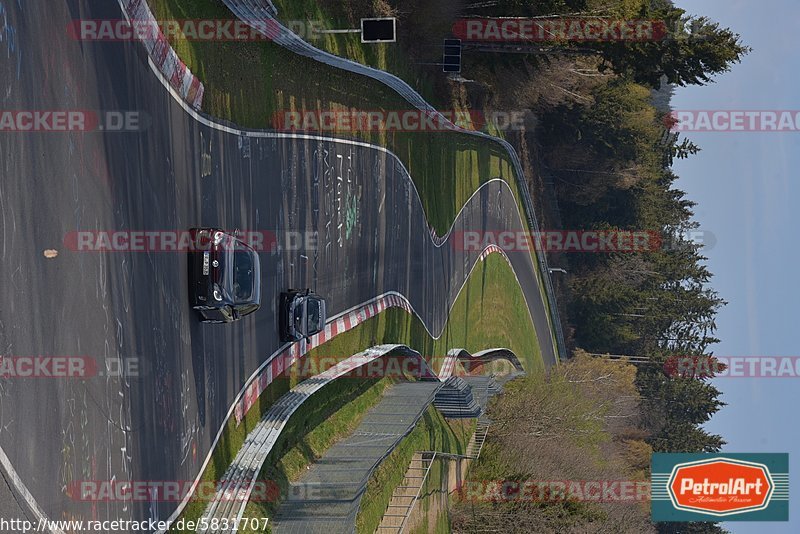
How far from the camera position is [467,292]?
5334cm

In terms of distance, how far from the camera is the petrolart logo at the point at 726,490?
3259 cm

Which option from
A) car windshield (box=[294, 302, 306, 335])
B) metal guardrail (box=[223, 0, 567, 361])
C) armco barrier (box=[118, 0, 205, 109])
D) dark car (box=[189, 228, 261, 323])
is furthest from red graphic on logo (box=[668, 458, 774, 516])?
armco barrier (box=[118, 0, 205, 109])

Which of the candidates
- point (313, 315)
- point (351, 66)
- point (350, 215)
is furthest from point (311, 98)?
point (313, 315)

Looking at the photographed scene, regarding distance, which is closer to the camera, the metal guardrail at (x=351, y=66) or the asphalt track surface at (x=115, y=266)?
the asphalt track surface at (x=115, y=266)

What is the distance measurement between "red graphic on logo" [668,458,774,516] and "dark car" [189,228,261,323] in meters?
20.2

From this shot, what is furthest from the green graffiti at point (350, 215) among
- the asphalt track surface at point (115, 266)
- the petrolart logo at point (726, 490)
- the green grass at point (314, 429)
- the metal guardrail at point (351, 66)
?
the petrolart logo at point (726, 490)

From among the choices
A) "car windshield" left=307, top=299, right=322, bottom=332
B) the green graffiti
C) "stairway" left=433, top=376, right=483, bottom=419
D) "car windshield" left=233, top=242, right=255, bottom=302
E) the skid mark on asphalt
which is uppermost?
the skid mark on asphalt

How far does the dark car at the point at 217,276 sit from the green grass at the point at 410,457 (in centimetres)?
840

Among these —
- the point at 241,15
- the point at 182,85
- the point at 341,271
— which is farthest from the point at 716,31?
the point at 182,85

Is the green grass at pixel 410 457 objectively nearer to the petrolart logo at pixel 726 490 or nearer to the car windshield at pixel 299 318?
the car windshield at pixel 299 318

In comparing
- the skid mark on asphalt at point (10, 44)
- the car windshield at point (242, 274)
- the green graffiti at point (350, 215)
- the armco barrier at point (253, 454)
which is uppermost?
the skid mark on asphalt at point (10, 44)

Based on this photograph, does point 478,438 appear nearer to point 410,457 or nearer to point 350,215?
point 410,457

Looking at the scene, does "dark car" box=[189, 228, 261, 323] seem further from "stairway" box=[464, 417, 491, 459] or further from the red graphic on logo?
"stairway" box=[464, 417, 491, 459]

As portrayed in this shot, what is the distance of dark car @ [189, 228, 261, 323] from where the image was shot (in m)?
23.1
